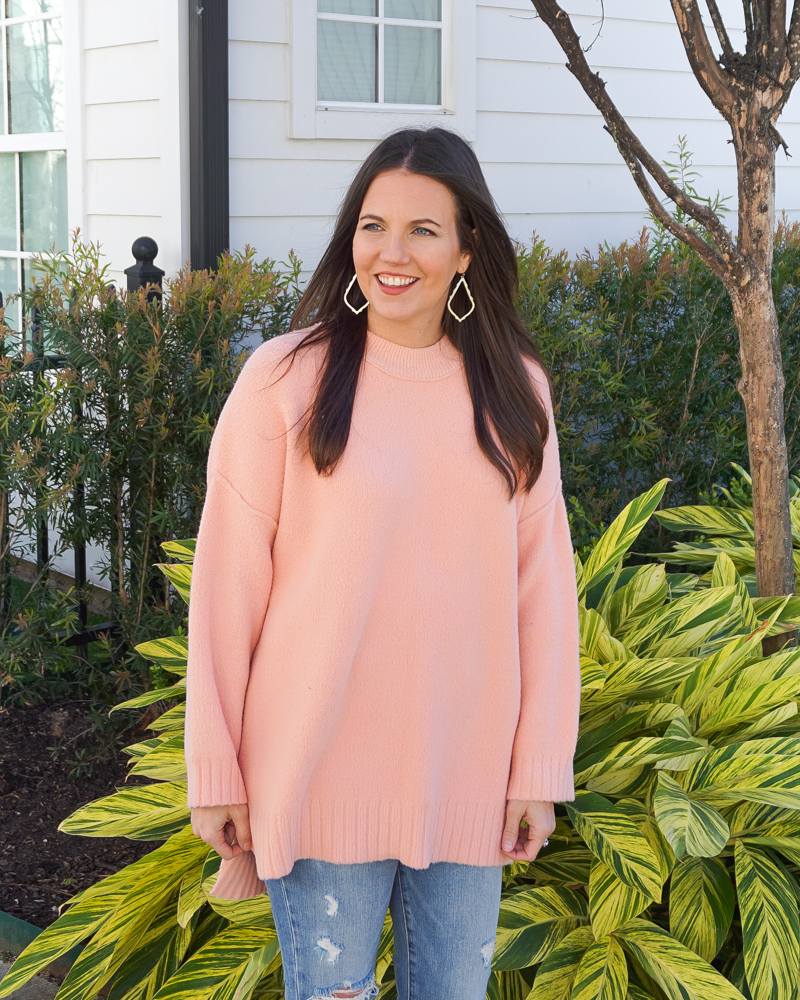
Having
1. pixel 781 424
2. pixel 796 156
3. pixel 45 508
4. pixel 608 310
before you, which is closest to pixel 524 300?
pixel 608 310

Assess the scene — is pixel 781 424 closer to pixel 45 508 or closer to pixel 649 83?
pixel 45 508

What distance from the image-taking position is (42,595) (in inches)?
141

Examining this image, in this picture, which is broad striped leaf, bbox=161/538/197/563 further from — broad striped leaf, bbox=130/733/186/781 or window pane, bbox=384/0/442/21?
window pane, bbox=384/0/442/21

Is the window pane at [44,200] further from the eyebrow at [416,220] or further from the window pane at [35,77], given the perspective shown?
the eyebrow at [416,220]

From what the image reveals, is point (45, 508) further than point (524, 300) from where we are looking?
No

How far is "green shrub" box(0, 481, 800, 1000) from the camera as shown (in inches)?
90.1

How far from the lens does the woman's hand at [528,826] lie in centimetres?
183

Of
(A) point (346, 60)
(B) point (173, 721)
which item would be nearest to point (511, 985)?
(B) point (173, 721)

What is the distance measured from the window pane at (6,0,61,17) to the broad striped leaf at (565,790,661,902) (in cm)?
416

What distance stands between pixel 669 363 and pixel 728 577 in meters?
1.61

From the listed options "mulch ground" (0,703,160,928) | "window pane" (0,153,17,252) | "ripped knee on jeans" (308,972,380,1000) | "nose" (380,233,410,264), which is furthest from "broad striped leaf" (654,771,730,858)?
"window pane" (0,153,17,252)

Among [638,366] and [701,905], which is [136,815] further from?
[638,366]

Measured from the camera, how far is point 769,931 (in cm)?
230

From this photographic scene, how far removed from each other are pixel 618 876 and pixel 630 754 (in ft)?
0.92
